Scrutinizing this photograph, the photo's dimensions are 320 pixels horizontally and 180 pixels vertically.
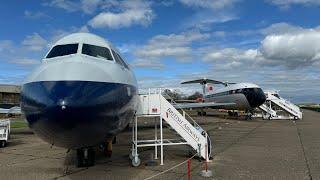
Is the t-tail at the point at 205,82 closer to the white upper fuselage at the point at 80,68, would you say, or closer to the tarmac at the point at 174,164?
the tarmac at the point at 174,164

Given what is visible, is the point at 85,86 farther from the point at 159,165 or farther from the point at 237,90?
the point at 237,90

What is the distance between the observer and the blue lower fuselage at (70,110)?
609 cm

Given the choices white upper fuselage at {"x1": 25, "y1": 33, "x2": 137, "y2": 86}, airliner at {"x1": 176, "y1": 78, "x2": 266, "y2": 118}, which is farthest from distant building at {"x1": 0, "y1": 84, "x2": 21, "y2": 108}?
white upper fuselage at {"x1": 25, "y1": 33, "x2": 137, "y2": 86}

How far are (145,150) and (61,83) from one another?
349 inches

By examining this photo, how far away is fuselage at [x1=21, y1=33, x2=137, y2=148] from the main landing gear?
1937 millimetres

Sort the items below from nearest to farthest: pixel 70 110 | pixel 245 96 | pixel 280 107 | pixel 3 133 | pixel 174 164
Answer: pixel 70 110 → pixel 174 164 → pixel 3 133 → pixel 245 96 → pixel 280 107

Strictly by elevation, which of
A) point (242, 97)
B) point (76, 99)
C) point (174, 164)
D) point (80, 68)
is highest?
point (242, 97)

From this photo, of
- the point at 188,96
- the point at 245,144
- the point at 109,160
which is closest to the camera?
the point at 109,160

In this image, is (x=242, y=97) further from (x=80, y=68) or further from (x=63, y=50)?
(x=80, y=68)

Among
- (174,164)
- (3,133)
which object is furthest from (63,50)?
(3,133)

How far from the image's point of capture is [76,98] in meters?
6.26

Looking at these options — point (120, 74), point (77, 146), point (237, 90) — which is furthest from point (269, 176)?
point (237, 90)

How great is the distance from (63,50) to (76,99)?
271 cm

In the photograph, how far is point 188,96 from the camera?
400 feet
